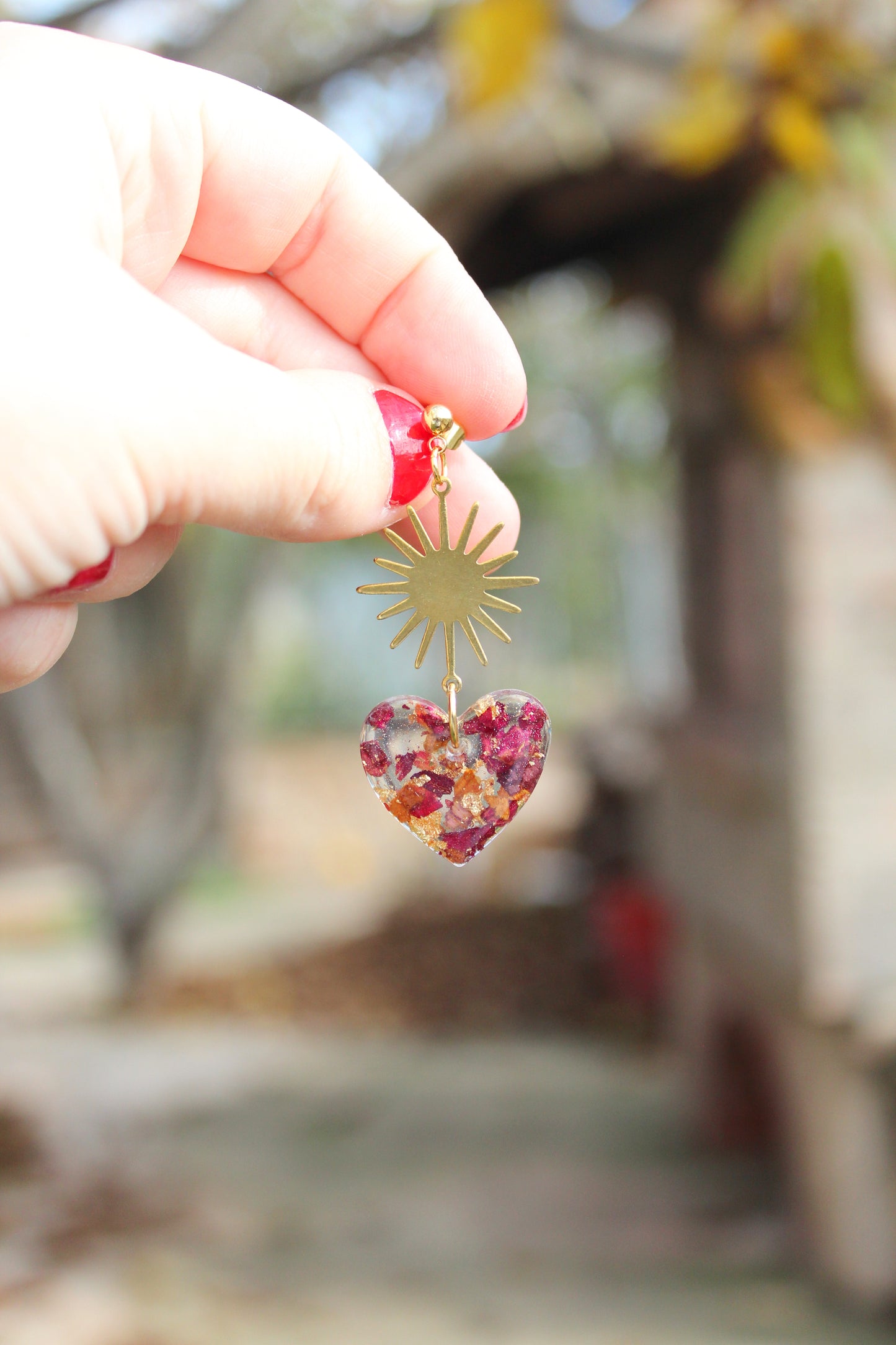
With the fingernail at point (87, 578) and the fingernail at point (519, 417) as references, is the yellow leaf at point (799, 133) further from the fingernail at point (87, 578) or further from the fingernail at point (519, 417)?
the fingernail at point (87, 578)

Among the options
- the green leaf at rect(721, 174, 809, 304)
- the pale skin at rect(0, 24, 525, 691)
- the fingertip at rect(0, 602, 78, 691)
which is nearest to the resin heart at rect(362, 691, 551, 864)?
the pale skin at rect(0, 24, 525, 691)

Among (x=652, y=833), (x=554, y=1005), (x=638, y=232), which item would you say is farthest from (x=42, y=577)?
(x=554, y=1005)

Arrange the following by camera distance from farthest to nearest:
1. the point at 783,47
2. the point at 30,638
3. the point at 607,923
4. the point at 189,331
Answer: the point at 607,923 → the point at 783,47 → the point at 30,638 → the point at 189,331

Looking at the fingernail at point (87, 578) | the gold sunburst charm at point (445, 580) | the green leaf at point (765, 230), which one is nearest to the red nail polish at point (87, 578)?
the fingernail at point (87, 578)

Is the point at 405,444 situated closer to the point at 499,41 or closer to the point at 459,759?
the point at 459,759

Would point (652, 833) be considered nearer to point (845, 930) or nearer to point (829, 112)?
point (845, 930)

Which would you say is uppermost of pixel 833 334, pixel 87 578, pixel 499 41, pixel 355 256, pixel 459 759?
pixel 499 41

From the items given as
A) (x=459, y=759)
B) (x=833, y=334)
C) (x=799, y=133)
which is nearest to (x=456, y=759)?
(x=459, y=759)
